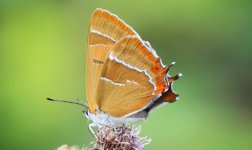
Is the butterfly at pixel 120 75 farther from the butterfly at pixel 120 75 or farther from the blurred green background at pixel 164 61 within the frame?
the blurred green background at pixel 164 61

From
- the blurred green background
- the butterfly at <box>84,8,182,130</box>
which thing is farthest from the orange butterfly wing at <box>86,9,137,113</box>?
the blurred green background

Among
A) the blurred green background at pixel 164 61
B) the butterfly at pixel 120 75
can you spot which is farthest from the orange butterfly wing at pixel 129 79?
the blurred green background at pixel 164 61

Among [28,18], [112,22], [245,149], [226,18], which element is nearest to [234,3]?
[226,18]

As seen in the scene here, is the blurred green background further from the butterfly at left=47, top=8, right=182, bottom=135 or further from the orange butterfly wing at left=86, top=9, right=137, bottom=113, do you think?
the orange butterfly wing at left=86, top=9, right=137, bottom=113

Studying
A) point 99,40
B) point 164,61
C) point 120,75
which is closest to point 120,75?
point 120,75

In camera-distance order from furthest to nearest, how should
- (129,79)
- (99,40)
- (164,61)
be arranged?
(164,61) < (129,79) < (99,40)

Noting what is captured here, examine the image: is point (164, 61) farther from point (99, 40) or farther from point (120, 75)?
point (99, 40)

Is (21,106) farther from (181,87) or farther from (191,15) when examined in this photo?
(191,15)
